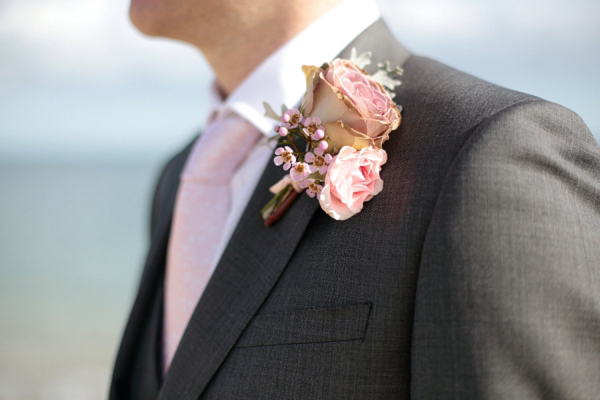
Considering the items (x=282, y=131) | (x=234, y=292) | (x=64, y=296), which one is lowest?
(x=64, y=296)

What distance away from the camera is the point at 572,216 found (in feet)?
2.65

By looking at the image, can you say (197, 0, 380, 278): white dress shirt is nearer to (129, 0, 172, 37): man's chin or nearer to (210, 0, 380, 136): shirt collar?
(210, 0, 380, 136): shirt collar

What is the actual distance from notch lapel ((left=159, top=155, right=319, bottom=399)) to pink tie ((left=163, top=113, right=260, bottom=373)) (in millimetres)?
301

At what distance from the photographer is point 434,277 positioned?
808 mm

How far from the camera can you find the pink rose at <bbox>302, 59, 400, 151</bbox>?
92 centimetres

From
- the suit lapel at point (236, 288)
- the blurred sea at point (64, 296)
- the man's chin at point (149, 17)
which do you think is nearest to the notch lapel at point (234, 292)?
the suit lapel at point (236, 288)

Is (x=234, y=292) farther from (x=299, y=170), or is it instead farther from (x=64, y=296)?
(x=64, y=296)

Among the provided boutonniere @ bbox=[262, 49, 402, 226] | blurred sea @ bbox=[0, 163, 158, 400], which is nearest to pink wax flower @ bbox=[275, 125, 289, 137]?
boutonniere @ bbox=[262, 49, 402, 226]

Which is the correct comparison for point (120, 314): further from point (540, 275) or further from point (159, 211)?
point (540, 275)

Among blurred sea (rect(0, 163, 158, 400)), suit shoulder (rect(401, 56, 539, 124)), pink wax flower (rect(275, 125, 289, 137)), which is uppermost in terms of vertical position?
suit shoulder (rect(401, 56, 539, 124))

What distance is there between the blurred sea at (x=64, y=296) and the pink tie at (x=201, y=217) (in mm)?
1014

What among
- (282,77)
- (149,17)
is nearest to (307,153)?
(282,77)

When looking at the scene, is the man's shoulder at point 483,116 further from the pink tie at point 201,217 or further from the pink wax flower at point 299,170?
the pink tie at point 201,217

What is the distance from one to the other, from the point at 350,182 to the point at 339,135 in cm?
11
